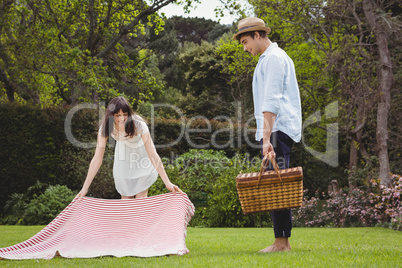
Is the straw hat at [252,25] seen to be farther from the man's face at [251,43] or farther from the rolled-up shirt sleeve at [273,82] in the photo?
the rolled-up shirt sleeve at [273,82]

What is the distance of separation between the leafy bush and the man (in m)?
7.62

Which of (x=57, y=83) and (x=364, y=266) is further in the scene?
(x=57, y=83)

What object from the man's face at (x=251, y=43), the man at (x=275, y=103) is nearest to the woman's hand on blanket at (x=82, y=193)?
the man at (x=275, y=103)

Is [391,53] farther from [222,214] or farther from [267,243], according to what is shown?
[267,243]

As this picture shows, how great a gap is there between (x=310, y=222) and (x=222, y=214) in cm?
295

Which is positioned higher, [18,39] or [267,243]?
[18,39]

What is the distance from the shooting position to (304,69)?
17469mm

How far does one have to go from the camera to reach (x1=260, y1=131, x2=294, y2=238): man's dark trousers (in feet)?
12.7

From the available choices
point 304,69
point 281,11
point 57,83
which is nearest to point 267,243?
point 281,11

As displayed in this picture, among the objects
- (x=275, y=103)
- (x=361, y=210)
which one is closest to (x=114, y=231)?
(x=275, y=103)

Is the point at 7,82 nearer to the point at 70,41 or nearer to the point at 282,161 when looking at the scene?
the point at 70,41

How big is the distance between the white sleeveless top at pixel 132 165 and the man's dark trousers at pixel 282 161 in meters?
1.38

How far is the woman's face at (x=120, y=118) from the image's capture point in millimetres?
4473

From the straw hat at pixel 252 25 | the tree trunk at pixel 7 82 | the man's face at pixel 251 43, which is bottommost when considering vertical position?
the man's face at pixel 251 43
